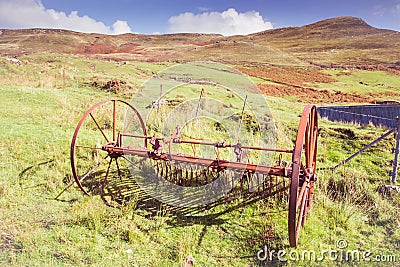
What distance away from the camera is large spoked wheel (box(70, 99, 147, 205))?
15.0 ft

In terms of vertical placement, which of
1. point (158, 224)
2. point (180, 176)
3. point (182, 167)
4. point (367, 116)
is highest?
point (367, 116)

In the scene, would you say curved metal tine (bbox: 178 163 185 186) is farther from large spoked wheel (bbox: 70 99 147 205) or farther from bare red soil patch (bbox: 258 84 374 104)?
bare red soil patch (bbox: 258 84 374 104)

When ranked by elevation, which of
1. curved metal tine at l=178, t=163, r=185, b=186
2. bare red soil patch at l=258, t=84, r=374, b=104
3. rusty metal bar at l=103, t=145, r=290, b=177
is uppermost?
bare red soil patch at l=258, t=84, r=374, b=104

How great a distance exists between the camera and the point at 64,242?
3559 millimetres

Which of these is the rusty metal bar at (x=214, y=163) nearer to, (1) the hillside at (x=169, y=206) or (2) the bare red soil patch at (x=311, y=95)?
(1) the hillside at (x=169, y=206)

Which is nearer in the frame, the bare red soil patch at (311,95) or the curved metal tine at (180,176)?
the curved metal tine at (180,176)

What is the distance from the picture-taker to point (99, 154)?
5.87m

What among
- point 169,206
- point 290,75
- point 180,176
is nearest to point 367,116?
point 180,176

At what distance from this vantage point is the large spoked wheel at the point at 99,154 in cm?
457

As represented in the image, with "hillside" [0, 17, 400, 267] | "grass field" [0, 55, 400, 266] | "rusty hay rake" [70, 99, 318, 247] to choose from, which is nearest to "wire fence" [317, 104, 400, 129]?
"hillside" [0, 17, 400, 267]

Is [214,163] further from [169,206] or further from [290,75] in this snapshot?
[290,75]

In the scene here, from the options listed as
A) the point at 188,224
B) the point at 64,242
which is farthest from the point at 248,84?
the point at 64,242

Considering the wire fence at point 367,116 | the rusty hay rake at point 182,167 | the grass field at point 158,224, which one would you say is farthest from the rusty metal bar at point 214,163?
the wire fence at point 367,116

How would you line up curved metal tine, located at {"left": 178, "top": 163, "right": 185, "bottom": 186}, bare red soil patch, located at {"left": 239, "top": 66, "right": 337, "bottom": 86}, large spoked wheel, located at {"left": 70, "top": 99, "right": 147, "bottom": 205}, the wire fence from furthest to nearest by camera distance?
bare red soil patch, located at {"left": 239, "top": 66, "right": 337, "bottom": 86} → the wire fence → curved metal tine, located at {"left": 178, "top": 163, "right": 185, "bottom": 186} → large spoked wheel, located at {"left": 70, "top": 99, "right": 147, "bottom": 205}
